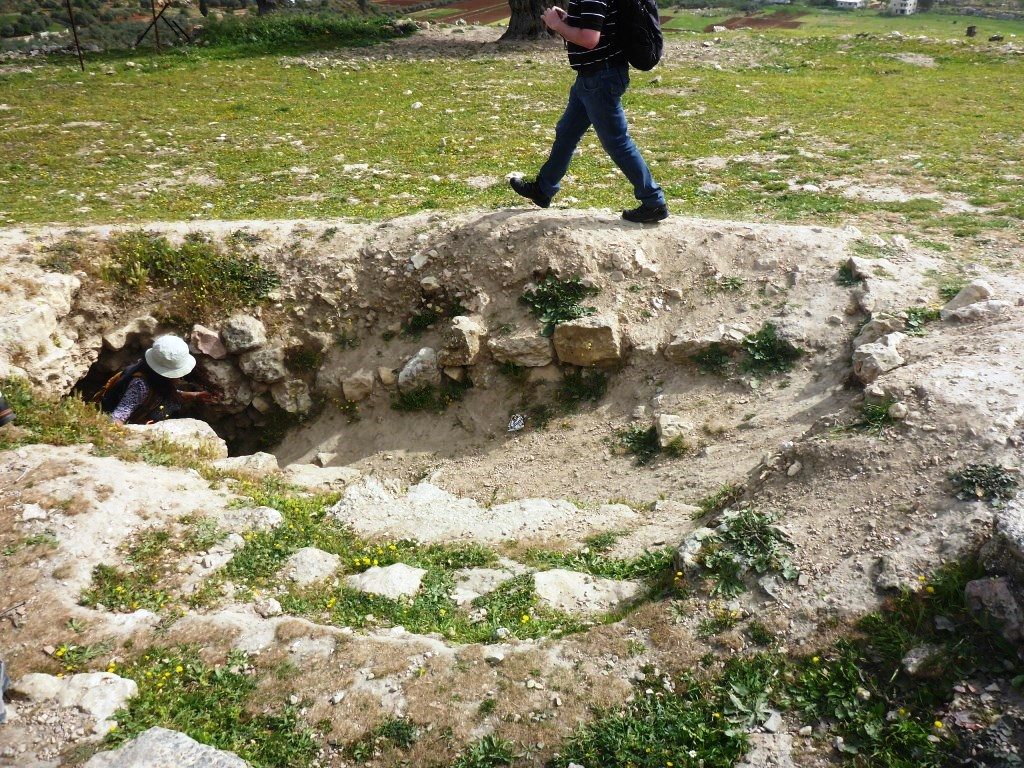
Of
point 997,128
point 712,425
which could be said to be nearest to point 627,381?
point 712,425

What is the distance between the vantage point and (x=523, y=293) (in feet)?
24.3

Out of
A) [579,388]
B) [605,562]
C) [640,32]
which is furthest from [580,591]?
[640,32]

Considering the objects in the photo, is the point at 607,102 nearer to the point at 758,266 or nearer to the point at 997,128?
the point at 758,266

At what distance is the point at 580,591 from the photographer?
4.69 meters

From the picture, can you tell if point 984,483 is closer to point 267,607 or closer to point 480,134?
point 267,607

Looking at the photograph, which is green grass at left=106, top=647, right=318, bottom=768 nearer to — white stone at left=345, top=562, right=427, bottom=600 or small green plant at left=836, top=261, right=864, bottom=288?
white stone at left=345, top=562, right=427, bottom=600

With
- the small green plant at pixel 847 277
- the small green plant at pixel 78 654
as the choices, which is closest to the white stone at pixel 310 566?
the small green plant at pixel 78 654

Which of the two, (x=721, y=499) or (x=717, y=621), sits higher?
(x=717, y=621)

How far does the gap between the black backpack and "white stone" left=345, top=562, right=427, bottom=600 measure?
4440 mm

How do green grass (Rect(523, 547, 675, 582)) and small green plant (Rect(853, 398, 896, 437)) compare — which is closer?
small green plant (Rect(853, 398, 896, 437))

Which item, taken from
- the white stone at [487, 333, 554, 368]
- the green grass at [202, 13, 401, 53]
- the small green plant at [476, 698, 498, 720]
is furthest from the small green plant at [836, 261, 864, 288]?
the green grass at [202, 13, 401, 53]

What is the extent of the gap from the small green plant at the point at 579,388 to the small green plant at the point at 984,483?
11.1 ft

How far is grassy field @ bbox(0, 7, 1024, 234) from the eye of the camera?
9242mm

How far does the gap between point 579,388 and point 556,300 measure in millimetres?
911
